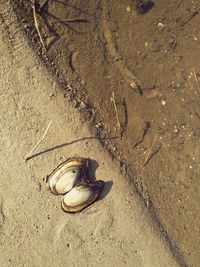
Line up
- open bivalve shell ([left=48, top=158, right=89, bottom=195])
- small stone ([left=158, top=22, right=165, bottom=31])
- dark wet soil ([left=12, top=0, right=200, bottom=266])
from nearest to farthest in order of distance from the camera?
open bivalve shell ([left=48, top=158, right=89, bottom=195])
dark wet soil ([left=12, top=0, right=200, bottom=266])
small stone ([left=158, top=22, right=165, bottom=31])

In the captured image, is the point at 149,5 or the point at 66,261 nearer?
the point at 66,261

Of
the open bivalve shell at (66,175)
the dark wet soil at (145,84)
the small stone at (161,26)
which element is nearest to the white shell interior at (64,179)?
the open bivalve shell at (66,175)

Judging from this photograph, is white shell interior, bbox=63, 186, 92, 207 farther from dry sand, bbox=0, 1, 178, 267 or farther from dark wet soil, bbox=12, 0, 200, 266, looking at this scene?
dark wet soil, bbox=12, 0, 200, 266

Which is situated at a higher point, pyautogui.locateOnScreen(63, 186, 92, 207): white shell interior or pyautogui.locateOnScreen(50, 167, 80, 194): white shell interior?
pyautogui.locateOnScreen(50, 167, 80, 194): white shell interior

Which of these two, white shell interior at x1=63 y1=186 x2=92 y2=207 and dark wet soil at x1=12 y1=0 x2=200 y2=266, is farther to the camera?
dark wet soil at x1=12 y1=0 x2=200 y2=266

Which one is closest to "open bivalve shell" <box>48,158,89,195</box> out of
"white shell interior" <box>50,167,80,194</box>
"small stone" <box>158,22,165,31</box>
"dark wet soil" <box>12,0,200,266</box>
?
"white shell interior" <box>50,167,80,194</box>

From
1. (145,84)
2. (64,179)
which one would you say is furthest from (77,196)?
(145,84)

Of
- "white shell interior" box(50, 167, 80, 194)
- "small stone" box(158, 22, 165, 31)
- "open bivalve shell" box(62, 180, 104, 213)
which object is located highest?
"small stone" box(158, 22, 165, 31)

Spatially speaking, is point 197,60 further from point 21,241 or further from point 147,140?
point 21,241

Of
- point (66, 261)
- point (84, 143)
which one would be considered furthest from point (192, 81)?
point (66, 261)
